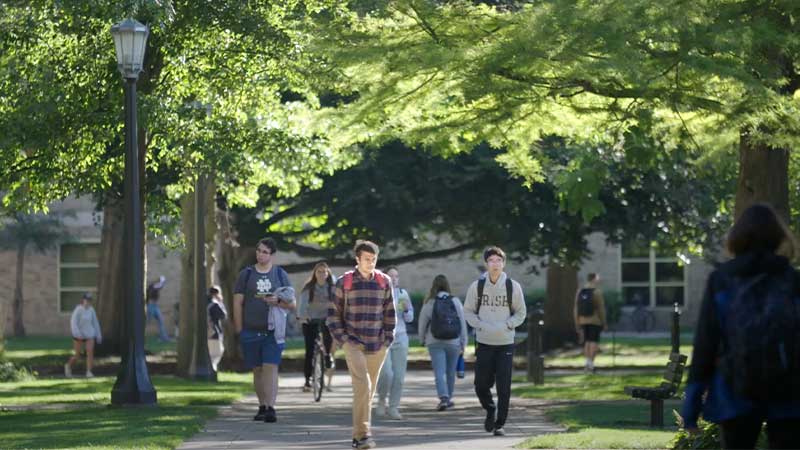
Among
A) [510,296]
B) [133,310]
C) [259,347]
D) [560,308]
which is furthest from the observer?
[560,308]

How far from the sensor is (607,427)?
611 inches

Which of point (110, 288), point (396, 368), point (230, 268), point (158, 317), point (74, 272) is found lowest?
point (396, 368)

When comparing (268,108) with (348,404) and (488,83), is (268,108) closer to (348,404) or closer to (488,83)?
(348,404)

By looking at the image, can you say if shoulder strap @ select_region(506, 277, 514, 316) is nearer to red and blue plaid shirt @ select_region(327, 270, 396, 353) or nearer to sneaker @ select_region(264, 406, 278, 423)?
red and blue plaid shirt @ select_region(327, 270, 396, 353)

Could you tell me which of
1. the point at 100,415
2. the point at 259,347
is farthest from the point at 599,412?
the point at 100,415

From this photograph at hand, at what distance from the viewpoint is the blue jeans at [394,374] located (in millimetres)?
16906

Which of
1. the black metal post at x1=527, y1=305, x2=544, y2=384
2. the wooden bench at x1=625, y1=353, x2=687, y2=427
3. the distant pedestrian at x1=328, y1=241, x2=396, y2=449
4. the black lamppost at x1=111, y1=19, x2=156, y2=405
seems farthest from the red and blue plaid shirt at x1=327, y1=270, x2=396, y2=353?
the black metal post at x1=527, y1=305, x2=544, y2=384

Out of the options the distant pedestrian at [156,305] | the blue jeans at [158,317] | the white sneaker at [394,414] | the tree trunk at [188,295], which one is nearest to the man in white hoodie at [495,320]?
the white sneaker at [394,414]

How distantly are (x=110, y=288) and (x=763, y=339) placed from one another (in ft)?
88.0

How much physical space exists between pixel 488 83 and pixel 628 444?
3758 millimetres

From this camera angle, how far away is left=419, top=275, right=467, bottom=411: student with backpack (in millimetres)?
17703

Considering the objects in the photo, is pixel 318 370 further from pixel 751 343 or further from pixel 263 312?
pixel 751 343

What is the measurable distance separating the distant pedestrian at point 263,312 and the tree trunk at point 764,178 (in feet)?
17.2

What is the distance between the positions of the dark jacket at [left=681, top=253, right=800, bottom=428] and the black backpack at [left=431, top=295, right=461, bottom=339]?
35.7 feet
